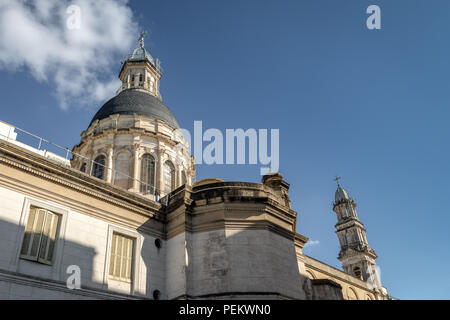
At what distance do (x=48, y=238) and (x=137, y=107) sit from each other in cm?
1955

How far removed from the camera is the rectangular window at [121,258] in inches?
596

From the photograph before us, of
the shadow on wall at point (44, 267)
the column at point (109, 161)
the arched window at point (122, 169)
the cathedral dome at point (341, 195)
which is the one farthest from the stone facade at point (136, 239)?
the cathedral dome at point (341, 195)

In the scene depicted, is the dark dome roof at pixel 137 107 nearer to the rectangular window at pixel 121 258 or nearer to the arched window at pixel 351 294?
the rectangular window at pixel 121 258

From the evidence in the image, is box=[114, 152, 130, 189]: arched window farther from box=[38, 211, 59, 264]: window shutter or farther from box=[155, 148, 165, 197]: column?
box=[38, 211, 59, 264]: window shutter

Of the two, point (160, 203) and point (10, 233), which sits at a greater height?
point (160, 203)

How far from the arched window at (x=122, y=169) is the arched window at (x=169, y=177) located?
3003 millimetres

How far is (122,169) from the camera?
2802cm

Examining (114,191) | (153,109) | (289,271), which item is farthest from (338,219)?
(114,191)

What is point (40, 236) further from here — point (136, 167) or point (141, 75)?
point (141, 75)

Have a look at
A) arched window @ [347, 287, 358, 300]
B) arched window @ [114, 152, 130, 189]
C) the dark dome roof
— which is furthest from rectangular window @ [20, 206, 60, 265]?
arched window @ [347, 287, 358, 300]

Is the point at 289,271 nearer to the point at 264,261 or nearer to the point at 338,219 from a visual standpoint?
the point at 264,261

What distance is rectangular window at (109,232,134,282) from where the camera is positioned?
15127 millimetres

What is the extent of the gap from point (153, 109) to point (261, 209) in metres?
18.7

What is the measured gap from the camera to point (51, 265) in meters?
13.2
